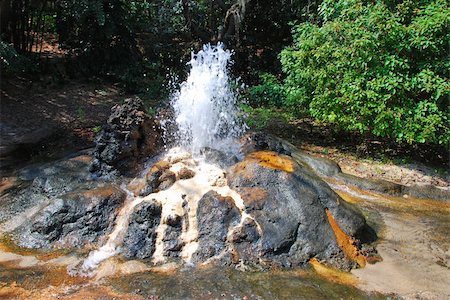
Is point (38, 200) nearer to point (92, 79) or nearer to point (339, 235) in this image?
point (339, 235)

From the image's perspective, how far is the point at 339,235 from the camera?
4.50 metres

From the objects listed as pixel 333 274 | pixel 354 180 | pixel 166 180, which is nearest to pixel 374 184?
pixel 354 180

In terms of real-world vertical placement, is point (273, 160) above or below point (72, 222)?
above

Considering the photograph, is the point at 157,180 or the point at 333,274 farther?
the point at 157,180

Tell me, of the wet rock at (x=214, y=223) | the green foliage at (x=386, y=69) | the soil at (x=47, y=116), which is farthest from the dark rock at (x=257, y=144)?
the soil at (x=47, y=116)

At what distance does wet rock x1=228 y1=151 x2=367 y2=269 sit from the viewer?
4.29 meters

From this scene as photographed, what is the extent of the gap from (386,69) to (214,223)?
13.9 feet

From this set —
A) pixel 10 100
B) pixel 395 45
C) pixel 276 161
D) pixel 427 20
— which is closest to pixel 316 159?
pixel 276 161

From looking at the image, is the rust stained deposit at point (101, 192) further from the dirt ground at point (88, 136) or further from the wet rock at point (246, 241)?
the dirt ground at point (88, 136)

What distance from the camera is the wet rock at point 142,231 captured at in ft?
14.2

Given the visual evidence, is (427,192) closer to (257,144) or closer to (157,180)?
(257,144)

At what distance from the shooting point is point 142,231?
4.46 metres

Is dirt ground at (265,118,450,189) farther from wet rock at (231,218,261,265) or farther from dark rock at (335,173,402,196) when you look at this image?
wet rock at (231,218,261,265)

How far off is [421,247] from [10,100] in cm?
876
